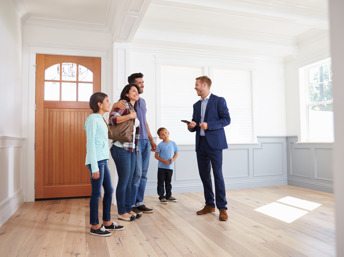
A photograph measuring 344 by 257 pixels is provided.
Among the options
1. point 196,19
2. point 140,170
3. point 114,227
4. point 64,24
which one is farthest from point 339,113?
point 64,24

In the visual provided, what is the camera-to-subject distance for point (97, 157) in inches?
91.1

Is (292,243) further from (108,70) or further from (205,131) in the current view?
(108,70)

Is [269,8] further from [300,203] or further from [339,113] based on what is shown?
[339,113]

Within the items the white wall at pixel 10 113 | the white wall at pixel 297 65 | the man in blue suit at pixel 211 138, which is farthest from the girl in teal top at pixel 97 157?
the white wall at pixel 297 65

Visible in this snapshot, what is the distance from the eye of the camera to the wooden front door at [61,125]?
4.09 meters

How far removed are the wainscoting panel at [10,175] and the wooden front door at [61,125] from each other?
302 millimetres

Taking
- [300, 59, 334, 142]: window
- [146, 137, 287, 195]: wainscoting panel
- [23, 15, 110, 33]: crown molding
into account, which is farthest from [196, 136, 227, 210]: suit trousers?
[300, 59, 334, 142]: window

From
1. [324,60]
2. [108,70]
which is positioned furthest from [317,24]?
[108,70]

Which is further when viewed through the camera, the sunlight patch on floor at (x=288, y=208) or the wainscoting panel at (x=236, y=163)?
the wainscoting panel at (x=236, y=163)

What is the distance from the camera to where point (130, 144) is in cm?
265

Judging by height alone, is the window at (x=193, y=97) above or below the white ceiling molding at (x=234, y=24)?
below

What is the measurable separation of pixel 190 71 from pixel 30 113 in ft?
8.93

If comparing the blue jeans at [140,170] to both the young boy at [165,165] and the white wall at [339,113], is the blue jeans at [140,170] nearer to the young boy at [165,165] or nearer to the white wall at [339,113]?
the young boy at [165,165]

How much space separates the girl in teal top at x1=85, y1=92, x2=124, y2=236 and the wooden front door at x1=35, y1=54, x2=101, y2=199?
192cm
